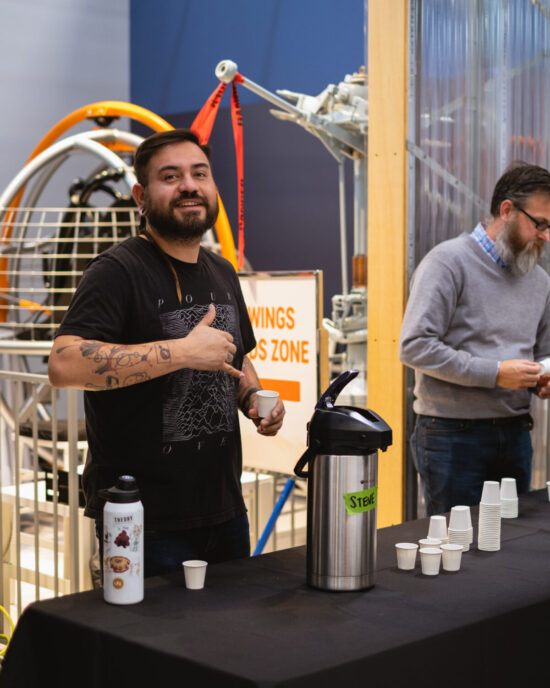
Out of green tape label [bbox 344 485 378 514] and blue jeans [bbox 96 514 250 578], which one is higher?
green tape label [bbox 344 485 378 514]

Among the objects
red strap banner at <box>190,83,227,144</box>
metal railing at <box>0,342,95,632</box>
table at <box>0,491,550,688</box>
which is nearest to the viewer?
table at <box>0,491,550,688</box>

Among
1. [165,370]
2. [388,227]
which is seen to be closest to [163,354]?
[165,370]

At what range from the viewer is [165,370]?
1.69 m

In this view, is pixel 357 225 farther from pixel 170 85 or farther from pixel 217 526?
pixel 170 85

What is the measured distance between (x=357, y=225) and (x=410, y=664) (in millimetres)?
3188

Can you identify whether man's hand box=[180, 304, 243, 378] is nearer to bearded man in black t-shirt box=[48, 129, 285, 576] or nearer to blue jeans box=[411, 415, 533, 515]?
bearded man in black t-shirt box=[48, 129, 285, 576]

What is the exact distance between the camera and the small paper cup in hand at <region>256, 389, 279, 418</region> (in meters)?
1.79

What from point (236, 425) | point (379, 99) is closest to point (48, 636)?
point (236, 425)

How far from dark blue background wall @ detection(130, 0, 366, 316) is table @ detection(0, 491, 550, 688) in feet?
14.9

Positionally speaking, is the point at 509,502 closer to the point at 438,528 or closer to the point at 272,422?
the point at 438,528

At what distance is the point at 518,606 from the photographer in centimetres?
146

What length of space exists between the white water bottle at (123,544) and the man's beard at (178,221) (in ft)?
2.06

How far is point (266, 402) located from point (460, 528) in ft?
1.50

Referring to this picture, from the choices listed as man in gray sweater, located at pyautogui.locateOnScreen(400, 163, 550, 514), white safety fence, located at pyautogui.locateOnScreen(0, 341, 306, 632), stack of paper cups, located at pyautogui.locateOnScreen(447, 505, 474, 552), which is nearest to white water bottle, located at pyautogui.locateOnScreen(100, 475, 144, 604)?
stack of paper cups, located at pyautogui.locateOnScreen(447, 505, 474, 552)
